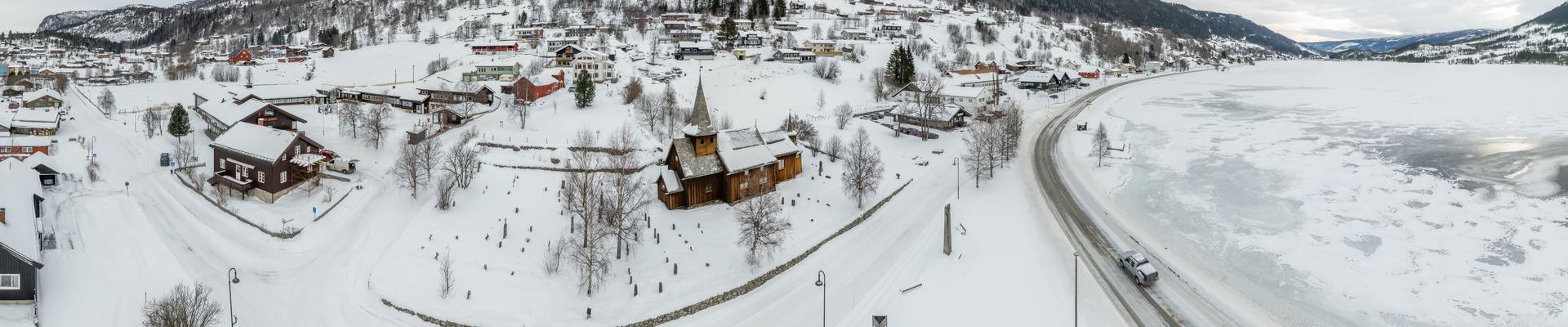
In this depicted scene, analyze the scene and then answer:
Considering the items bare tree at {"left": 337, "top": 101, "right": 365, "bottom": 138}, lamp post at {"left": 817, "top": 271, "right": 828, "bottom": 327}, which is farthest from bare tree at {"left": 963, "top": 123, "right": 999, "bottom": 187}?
bare tree at {"left": 337, "top": 101, "right": 365, "bottom": 138}

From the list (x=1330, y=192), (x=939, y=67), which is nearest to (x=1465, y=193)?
(x=1330, y=192)

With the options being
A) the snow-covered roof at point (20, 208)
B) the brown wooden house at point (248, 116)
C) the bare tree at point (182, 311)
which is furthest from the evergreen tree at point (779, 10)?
the bare tree at point (182, 311)

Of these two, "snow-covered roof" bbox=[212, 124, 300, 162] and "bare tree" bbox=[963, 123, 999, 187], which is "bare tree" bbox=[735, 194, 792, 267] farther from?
"snow-covered roof" bbox=[212, 124, 300, 162]

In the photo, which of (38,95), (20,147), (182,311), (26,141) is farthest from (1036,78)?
(38,95)

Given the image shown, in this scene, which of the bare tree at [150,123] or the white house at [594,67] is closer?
the bare tree at [150,123]

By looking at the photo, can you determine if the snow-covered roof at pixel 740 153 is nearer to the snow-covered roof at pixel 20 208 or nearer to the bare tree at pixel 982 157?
the bare tree at pixel 982 157

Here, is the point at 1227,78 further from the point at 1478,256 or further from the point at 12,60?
the point at 12,60

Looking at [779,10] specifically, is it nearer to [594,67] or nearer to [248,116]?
[594,67]
